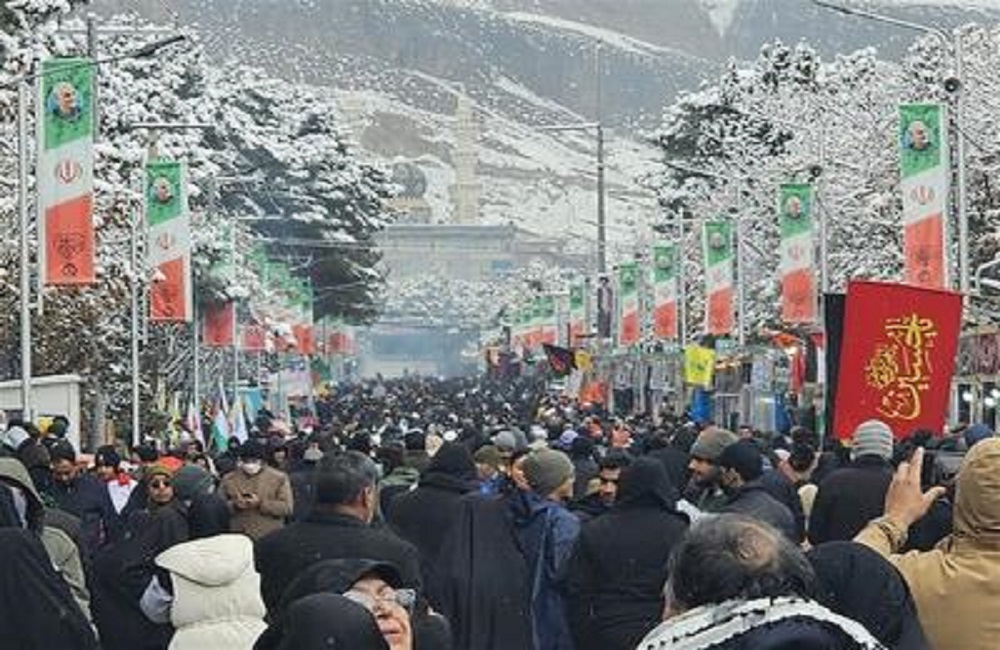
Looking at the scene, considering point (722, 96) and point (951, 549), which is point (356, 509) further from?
point (722, 96)

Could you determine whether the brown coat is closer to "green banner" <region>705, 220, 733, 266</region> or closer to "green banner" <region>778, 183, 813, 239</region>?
"green banner" <region>778, 183, 813, 239</region>

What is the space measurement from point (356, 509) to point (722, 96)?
89558mm

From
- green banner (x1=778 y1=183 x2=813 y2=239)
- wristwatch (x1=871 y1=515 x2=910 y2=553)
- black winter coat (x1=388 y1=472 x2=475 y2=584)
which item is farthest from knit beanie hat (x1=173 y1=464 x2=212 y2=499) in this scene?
green banner (x1=778 y1=183 x2=813 y2=239)

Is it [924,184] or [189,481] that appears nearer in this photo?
[189,481]

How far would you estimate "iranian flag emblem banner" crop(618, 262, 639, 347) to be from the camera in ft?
246

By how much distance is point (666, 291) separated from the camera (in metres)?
67.6

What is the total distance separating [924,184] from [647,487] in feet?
79.2

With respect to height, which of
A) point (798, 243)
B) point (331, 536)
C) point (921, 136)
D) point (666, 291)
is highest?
point (921, 136)

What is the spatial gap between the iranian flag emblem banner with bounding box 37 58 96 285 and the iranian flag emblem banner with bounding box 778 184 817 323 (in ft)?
56.1

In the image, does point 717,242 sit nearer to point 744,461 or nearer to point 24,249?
point 24,249

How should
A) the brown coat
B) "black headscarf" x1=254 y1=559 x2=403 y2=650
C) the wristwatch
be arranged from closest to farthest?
"black headscarf" x1=254 y1=559 x2=403 y2=650 → the wristwatch → the brown coat

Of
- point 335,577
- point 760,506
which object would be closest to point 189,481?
point 760,506

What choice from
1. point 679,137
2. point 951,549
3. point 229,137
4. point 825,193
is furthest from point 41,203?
point 679,137

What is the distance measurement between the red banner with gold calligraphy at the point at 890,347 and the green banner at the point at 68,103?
16697mm
